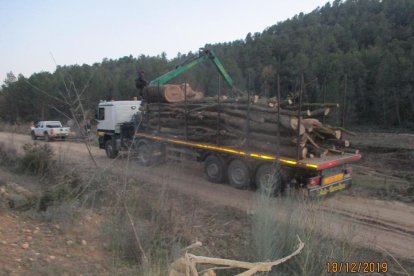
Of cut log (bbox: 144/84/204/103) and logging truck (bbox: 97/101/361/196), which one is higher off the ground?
cut log (bbox: 144/84/204/103)

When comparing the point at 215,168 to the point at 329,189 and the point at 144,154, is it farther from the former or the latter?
the point at 144,154

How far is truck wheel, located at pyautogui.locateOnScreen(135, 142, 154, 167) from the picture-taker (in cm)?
1473

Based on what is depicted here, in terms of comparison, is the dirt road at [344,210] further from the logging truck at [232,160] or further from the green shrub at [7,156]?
the green shrub at [7,156]

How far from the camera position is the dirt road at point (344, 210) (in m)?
5.78

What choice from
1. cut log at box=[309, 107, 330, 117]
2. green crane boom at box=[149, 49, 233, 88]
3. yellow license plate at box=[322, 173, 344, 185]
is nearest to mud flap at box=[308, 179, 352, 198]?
yellow license plate at box=[322, 173, 344, 185]

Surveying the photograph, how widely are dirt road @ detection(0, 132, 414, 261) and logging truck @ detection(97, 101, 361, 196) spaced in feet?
1.30

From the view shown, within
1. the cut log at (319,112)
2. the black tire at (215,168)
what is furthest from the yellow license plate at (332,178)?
the black tire at (215,168)

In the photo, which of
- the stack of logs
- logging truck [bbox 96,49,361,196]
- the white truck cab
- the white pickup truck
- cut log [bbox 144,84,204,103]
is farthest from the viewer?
the white pickup truck

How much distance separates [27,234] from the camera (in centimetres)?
534

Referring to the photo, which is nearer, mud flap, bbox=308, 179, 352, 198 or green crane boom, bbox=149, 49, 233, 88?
mud flap, bbox=308, 179, 352, 198

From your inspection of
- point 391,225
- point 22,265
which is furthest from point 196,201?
point 22,265

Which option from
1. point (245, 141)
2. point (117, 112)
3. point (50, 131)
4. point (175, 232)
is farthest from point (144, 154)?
point (50, 131)
